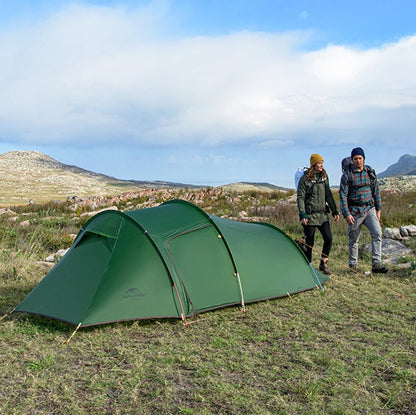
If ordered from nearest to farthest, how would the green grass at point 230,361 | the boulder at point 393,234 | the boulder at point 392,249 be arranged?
the green grass at point 230,361 → the boulder at point 392,249 → the boulder at point 393,234

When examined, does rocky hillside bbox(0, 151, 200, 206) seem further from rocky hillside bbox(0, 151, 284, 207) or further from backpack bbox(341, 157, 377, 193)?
backpack bbox(341, 157, 377, 193)

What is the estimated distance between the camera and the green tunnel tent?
5.81m

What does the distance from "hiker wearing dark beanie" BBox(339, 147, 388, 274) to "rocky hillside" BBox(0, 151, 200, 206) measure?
298ft

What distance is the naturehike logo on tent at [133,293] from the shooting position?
5.83 meters

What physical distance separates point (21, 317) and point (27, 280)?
7.75 ft

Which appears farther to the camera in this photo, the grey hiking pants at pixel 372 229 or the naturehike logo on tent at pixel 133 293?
the grey hiking pants at pixel 372 229

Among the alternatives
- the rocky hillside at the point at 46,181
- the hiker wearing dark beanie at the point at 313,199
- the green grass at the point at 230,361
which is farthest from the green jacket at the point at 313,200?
the rocky hillside at the point at 46,181

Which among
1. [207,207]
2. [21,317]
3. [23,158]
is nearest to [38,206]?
[207,207]

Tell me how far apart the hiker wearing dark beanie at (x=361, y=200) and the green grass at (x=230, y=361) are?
1511 millimetres

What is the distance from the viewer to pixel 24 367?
4.61 metres

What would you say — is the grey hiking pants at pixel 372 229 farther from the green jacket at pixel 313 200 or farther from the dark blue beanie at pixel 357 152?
the dark blue beanie at pixel 357 152

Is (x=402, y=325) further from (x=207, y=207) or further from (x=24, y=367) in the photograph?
(x=207, y=207)

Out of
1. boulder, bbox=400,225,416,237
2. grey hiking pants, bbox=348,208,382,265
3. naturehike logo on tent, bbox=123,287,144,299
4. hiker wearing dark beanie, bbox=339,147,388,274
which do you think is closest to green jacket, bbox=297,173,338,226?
hiker wearing dark beanie, bbox=339,147,388,274

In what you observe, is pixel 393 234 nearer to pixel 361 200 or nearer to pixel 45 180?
pixel 361 200
